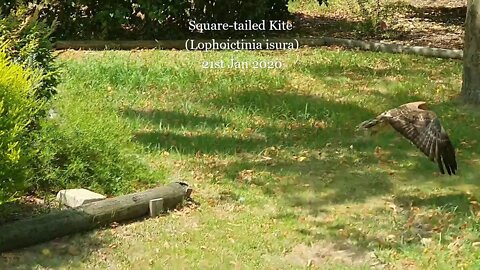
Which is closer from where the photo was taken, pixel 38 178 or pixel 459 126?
pixel 38 178

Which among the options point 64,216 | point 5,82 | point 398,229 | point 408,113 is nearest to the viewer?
point 5,82

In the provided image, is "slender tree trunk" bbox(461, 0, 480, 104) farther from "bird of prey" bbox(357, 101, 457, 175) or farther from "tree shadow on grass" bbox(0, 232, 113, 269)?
"tree shadow on grass" bbox(0, 232, 113, 269)

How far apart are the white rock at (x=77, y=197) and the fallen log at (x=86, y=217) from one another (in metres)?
0.07

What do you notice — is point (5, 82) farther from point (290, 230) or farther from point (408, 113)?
point (408, 113)

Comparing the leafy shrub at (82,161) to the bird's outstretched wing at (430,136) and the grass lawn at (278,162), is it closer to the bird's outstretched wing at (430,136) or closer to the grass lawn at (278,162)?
the grass lawn at (278,162)

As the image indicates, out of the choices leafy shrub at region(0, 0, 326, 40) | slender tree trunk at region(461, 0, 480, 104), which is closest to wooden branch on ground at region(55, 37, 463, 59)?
leafy shrub at region(0, 0, 326, 40)

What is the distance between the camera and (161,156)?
7016mm

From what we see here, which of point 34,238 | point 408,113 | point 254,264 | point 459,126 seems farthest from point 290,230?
point 459,126

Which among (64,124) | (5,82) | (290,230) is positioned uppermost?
(5,82)

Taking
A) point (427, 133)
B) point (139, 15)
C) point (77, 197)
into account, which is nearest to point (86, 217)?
point (77, 197)

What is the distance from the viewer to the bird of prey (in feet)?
19.2

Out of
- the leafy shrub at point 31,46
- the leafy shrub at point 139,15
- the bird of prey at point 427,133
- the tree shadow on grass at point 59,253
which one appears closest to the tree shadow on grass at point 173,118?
the leafy shrub at point 31,46

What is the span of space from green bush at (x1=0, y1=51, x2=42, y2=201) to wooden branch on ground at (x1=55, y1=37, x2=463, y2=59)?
6595mm

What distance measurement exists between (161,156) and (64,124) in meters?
0.89
